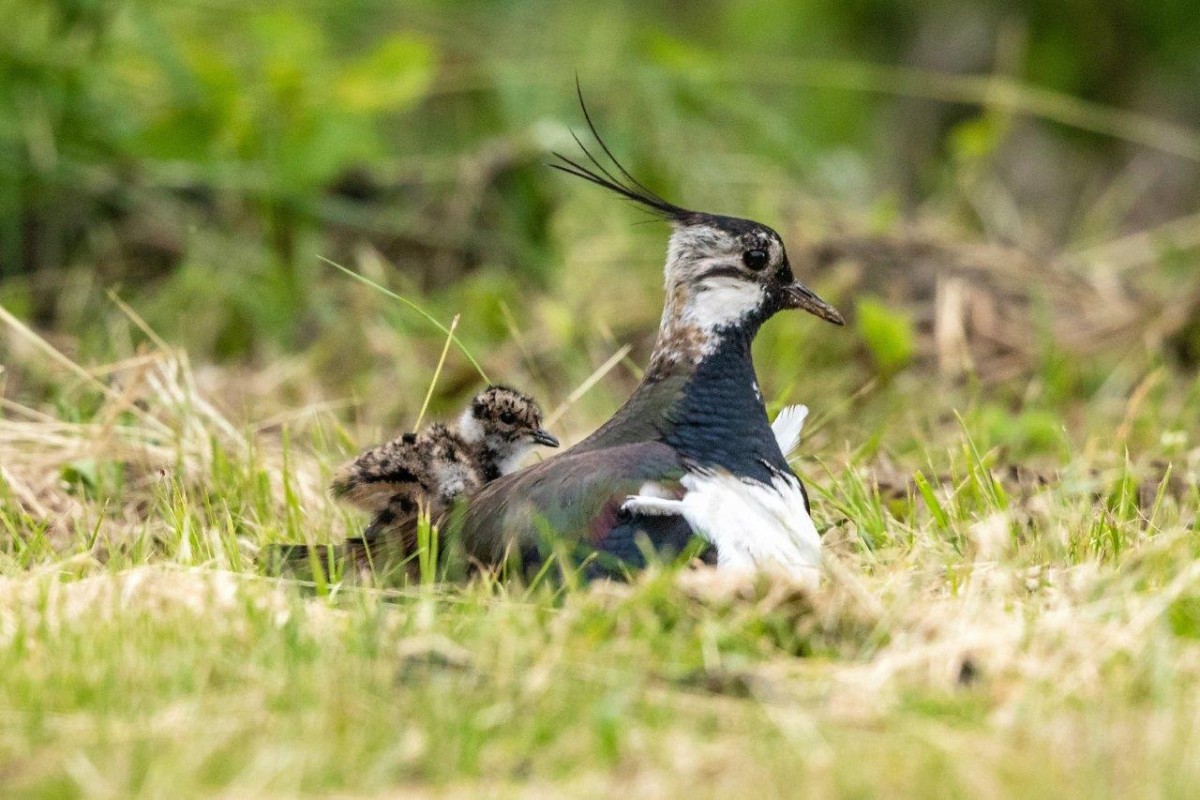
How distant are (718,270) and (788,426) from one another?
479 millimetres

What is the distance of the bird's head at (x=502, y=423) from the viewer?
5.03 metres

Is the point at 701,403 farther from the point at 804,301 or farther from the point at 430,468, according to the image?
the point at 430,468

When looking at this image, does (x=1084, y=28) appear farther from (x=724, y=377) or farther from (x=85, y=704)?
(x=85, y=704)

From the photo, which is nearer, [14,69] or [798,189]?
[14,69]

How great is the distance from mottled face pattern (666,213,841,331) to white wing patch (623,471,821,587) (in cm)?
68

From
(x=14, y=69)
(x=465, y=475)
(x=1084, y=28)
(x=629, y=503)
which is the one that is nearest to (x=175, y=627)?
(x=629, y=503)

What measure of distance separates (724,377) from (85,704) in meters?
1.97

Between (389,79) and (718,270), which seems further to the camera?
(389,79)

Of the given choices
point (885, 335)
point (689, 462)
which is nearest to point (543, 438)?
point (689, 462)

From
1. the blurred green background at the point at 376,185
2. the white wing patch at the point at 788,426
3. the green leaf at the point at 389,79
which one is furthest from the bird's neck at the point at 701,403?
the green leaf at the point at 389,79

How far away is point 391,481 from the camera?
182 inches

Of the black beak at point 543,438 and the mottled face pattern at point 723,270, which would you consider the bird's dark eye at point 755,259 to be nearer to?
the mottled face pattern at point 723,270

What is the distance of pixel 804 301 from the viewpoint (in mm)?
4922

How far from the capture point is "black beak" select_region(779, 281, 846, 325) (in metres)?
4.89
